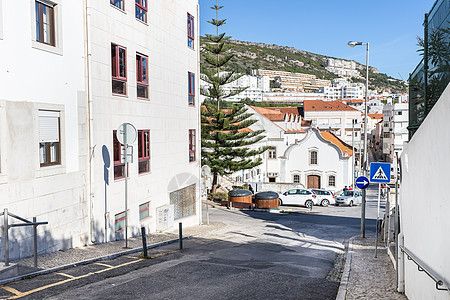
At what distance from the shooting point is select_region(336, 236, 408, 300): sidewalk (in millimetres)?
7961

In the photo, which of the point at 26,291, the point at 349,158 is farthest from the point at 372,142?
the point at 26,291

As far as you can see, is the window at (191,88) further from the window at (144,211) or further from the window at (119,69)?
the window at (119,69)

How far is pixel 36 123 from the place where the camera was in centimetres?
1016

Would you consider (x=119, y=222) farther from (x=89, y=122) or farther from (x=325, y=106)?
(x=325, y=106)

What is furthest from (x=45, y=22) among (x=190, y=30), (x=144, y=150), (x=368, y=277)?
(x=190, y=30)

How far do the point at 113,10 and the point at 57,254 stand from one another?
25.6ft

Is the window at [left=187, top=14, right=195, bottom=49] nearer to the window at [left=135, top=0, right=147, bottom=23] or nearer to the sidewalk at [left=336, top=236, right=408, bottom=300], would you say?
the window at [left=135, top=0, right=147, bottom=23]

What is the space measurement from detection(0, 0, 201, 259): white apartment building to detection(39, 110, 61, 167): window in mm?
25

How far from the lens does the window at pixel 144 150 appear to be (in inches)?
641

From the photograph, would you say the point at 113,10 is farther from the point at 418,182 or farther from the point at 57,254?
the point at 418,182

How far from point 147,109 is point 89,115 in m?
4.25

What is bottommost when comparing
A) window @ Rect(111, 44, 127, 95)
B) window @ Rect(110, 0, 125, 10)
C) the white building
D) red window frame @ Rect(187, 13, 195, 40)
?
the white building

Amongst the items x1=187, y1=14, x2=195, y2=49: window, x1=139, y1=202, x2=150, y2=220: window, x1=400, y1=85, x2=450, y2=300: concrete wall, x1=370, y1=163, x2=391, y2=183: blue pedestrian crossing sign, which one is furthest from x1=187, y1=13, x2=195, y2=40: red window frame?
x1=400, y1=85, x2=450, y2=300: concrete wall

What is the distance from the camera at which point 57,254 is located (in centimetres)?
1055
